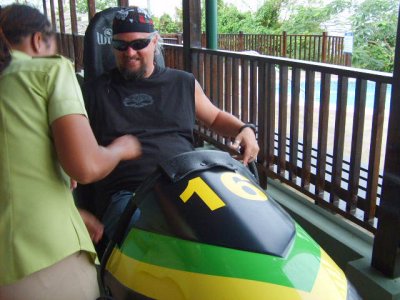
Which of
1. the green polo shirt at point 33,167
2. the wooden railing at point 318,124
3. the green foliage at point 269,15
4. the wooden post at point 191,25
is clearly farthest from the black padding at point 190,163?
the green foliage at point 269,15

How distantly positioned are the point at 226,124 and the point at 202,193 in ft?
3.04

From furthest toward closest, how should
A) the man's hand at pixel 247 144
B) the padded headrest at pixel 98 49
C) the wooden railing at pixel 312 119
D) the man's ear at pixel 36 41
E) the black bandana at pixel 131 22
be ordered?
1. the padded headrest at pixel 98 49
2. the wooden railing at pixel 312 119
3. the black bandana at pixel 131 22
4. the man's hand at pixel 247 144
5. the man's ear at pixel 36 41

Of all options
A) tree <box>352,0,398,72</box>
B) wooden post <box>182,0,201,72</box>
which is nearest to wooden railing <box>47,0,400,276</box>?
wooden post <box>182,0,201,72</box>

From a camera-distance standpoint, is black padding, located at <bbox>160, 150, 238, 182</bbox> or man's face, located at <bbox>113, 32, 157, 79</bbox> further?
man's face, located at <bbox>113, 32, 157, 79</bbox>

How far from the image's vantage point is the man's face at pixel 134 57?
191cm

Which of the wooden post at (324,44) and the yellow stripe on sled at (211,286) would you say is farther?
the wooden post at (324,44)

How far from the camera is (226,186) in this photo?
1.11 meters

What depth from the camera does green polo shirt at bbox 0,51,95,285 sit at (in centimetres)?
104

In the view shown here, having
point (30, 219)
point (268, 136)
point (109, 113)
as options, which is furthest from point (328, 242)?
point (30, 219)

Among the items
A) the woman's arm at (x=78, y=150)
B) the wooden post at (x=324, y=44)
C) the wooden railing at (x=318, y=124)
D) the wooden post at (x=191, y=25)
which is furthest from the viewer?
the wooden post at (x=324, y=44)

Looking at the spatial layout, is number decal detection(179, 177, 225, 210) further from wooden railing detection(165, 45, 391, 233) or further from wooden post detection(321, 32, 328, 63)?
wooden post detection(321, 32, 328, 63)

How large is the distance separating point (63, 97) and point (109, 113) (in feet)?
2.81

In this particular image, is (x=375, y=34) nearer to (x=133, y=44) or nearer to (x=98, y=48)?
(x=98, y=48)

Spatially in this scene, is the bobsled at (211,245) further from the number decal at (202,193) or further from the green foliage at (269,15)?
the green foliage at (269,15)
